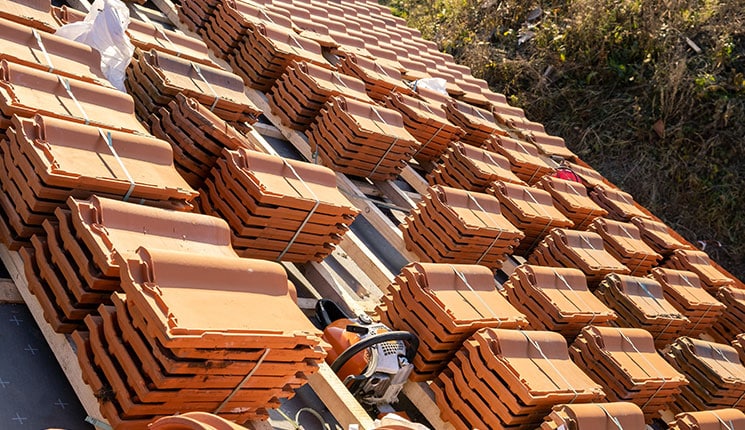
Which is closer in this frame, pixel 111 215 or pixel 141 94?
pixel 111 215

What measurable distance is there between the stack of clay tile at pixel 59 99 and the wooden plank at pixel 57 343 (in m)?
0.98

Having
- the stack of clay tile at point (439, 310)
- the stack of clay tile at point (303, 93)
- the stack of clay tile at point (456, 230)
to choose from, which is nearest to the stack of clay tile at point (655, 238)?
the stack of clay tile at point (456, 230)

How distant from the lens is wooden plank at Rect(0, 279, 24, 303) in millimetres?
4785

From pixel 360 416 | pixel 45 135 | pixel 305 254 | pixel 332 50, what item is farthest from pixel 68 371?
pixel 332 50

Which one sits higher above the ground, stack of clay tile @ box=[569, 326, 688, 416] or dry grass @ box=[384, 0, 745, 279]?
dry grass @ box=[384, 0, 745, 279]

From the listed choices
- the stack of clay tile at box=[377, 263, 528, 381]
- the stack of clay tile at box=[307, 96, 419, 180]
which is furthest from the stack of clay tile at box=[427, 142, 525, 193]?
the stack of clay tile at box=[377, 263, 528, 381]

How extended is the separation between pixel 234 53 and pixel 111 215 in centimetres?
595

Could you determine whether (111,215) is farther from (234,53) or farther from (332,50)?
(332,50)

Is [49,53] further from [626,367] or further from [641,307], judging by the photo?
[641,307]

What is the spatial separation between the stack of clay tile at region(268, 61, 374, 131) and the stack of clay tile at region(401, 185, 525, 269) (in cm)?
195

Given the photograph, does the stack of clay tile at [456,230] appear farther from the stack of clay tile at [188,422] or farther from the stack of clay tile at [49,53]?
the stack of clay tile at [188,422]

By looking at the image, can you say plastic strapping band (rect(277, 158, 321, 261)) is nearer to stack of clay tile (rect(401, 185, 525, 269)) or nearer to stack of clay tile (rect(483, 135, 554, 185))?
stack of clay tile (rect(401, 185, 525, 269))

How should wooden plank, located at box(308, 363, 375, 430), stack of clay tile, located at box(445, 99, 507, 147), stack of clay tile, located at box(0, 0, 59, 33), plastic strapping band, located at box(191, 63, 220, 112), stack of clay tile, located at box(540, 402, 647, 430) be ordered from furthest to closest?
stack of clay tile, located at box(445, 99, 507, 147) < plastic strapping band, located at box(191, 63, 220, 112) < stack of clay tile, located at box(0, 0, 59, 33) < stack of clay tile, located at box(540, 402, 647, 430) < wooden plank, located at box(308, 363, 375, 430)

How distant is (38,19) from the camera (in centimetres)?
648
